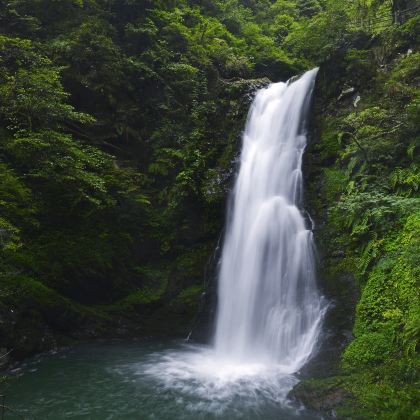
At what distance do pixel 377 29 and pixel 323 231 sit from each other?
10.9m

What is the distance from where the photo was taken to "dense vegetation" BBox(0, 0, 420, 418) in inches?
356

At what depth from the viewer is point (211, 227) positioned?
47.2 ft

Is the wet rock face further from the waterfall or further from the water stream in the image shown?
the waterfall

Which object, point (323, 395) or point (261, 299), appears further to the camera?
point (261, 299)

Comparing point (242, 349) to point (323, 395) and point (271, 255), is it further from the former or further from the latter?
point (323, 395)

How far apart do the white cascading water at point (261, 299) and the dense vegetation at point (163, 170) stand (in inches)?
29.7

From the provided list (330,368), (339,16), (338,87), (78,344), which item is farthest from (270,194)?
(339,16)

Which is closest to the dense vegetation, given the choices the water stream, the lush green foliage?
the lush green foliage

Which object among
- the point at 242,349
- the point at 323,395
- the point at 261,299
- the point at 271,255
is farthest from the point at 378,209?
the point at 242,349

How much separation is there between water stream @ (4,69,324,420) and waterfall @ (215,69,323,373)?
0.03 meters

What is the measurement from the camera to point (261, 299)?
11.4 metres

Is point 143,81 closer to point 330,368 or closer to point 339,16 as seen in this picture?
point 339,16

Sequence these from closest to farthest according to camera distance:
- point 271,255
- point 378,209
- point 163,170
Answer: point 378,209 < point 271,255 < point 163,170

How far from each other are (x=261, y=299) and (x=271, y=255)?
1.41m
